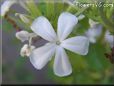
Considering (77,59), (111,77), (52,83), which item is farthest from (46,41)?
(52,83)

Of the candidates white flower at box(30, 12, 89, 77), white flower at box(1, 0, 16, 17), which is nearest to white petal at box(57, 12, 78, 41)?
white flower at box(30, 12, 89, 77)

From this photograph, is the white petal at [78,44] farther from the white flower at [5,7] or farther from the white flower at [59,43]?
the white flower at [5,7]

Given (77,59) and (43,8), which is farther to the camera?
(77,59)

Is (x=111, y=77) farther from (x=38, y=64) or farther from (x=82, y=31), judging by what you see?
(x=38, y=64)

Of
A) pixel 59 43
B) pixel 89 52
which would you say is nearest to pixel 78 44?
pixel 59 43

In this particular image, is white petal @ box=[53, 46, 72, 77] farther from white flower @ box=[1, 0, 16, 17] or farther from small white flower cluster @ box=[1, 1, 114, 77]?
white flower @ box=[1, 0, 16, 17]

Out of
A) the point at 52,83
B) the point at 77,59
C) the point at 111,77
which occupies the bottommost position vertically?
the point at 52,83

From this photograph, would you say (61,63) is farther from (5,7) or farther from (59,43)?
(5,7)
